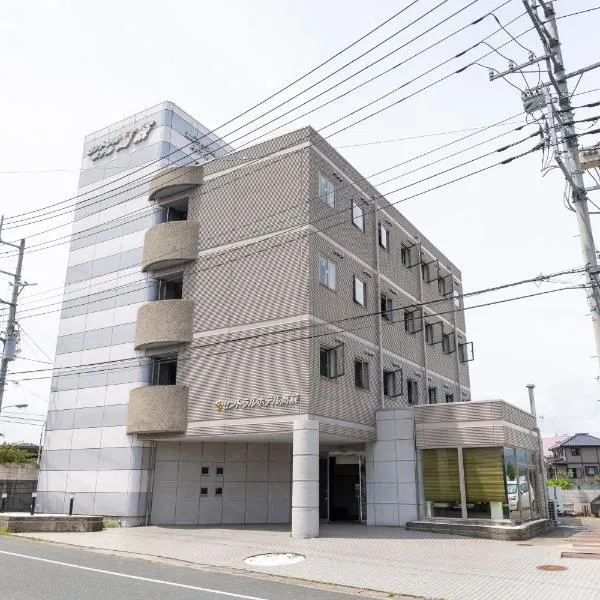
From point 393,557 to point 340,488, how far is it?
1320cm

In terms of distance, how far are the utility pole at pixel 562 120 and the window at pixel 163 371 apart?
18.8 metres

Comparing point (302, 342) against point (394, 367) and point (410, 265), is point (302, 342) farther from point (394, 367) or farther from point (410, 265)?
point (410, 265)

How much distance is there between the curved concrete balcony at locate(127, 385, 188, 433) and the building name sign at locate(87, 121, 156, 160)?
13676 mm

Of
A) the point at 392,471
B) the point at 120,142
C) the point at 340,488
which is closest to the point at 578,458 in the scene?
the point at 340,488

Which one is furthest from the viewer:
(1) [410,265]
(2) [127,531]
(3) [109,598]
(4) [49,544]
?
(1) [410,265]

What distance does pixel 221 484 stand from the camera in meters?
26.5

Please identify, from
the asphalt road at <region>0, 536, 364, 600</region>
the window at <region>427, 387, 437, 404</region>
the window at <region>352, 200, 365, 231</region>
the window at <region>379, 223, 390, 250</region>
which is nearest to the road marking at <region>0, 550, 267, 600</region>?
the asphalt road at <region>0, 536, 364, 600</region>

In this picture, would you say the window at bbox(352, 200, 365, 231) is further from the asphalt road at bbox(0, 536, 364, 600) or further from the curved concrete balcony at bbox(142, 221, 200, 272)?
the asphalt road at bbox(0, 536, 364, 600)

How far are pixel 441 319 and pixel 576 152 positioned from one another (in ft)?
79.8

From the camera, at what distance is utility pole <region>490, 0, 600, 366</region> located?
12531 mm

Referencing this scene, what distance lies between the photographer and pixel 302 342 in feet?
73.9

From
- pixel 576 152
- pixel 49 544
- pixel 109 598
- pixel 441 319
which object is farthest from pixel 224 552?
pixel 441 319

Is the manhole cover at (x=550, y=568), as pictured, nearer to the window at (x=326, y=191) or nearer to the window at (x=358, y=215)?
the window at (x=326, y=191)

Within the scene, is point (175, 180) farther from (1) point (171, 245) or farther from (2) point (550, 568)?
(2) point (550, 568)
